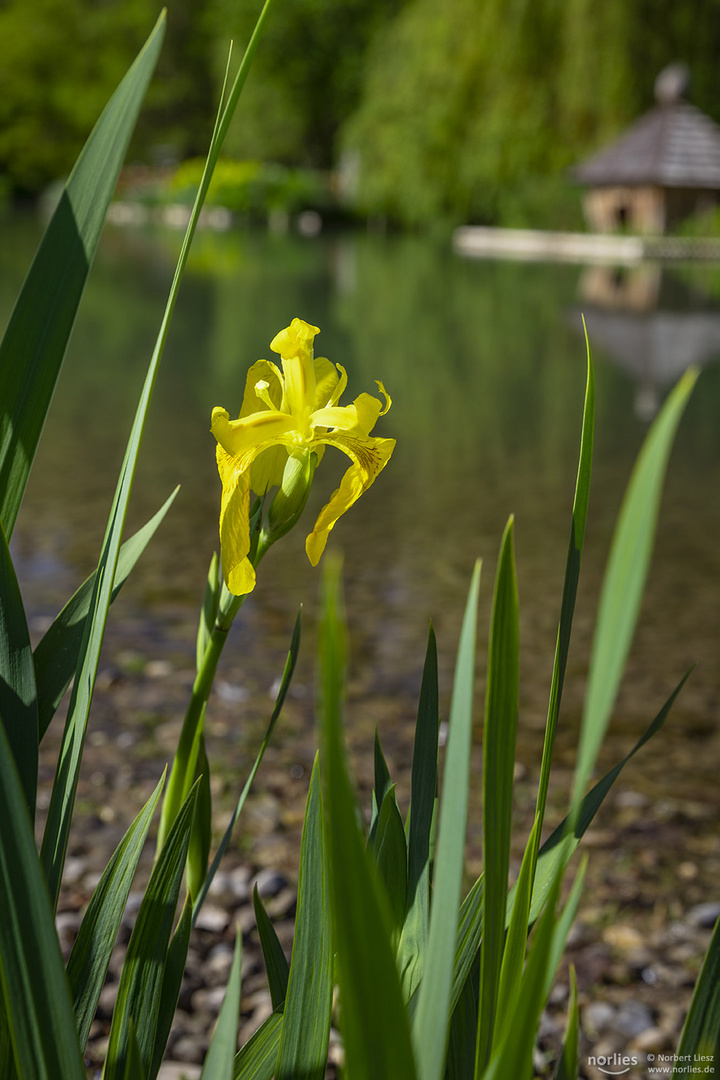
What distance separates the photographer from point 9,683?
0.52 m

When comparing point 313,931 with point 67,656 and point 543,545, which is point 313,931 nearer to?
point 67,656

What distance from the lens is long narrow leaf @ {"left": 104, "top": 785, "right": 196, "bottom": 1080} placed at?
22.0 inches

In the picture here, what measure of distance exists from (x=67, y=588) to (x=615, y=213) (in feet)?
51.9

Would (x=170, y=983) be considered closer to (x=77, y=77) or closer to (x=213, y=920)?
(x=213, y=920)

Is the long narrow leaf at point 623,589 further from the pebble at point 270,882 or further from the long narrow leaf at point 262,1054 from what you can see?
the pebble at point 270,882

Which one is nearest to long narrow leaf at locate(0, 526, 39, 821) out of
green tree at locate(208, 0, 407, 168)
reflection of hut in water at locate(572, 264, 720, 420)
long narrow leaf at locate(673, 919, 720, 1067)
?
long narrow leaf at locate(673, 919, 720, 1067)

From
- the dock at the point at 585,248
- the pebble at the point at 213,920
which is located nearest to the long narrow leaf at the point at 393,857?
the pebble at the point at 213,920

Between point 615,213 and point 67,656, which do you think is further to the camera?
point 615,213

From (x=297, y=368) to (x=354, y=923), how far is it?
333 mm

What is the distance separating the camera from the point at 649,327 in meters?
8.52

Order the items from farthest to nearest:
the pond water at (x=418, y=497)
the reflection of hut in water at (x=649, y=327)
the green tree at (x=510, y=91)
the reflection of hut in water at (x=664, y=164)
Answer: the reflection of hut in water at (x=664, y=164), the green tree at (x=510, y=91), the reflection of hut in water at (x=649, y=327), the pond water at (x=418, y=497)

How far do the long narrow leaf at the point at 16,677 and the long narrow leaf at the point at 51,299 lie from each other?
0.06 metres

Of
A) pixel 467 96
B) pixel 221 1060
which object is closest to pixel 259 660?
pixel 221 1060

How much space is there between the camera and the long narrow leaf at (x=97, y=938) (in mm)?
559
